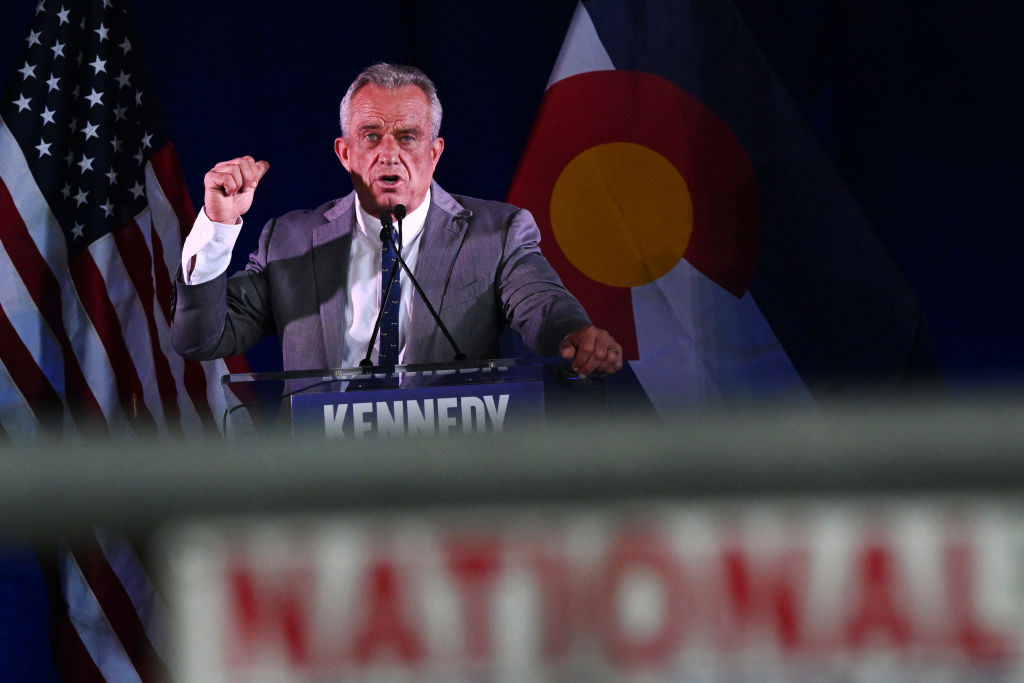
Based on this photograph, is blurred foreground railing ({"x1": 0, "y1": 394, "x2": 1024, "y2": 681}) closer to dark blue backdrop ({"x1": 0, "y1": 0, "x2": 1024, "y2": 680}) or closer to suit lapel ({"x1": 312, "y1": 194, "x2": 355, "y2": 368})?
suit lapel ({"x1": 312, "y1": 194, "x2": 355, "y2": 368})

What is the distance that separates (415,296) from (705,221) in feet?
3.79

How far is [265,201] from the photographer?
326 centimetres

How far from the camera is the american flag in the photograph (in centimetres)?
299

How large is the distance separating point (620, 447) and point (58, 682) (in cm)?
312

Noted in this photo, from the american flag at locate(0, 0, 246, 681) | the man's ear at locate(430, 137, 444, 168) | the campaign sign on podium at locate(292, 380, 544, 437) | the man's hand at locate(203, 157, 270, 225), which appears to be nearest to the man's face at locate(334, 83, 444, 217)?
the man's ear at locate(430, 137, 444, 168)

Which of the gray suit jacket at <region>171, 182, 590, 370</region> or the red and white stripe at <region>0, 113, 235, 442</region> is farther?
the red and white stripe at <region>0, 113, 235, 442</region>

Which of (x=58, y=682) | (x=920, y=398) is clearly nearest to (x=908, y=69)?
(x=58, y=682)

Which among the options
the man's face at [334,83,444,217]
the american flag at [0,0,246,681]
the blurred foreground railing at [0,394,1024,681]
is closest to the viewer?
the blurred foreground railing at [0,394,1024,681]

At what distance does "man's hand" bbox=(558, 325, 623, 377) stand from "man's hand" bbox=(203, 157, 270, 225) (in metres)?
0.73

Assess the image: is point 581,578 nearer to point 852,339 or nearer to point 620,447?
point 620,447

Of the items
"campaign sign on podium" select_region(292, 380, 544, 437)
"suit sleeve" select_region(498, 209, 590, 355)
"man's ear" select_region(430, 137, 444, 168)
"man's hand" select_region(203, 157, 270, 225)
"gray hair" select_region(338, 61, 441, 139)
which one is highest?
"gray hair" select_region(338, 61, 441, 139)

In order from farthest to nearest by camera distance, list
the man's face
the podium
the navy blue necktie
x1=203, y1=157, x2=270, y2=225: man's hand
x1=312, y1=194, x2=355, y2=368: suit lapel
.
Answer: the man's face
x1=312, y1=194, x2=355, y2=368: suit lapel
the navy blue necktie
x1=203, y1=157, x2=270, y2=225: man's hand
the podium

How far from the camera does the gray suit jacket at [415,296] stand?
234cm

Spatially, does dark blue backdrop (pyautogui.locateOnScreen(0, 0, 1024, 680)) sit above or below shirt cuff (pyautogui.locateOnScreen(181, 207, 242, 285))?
above
